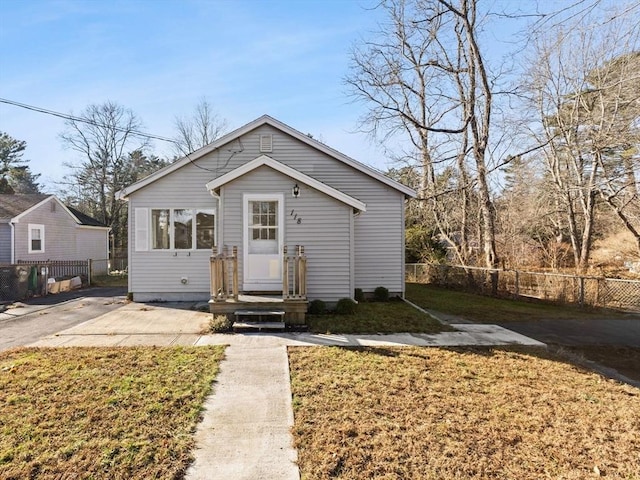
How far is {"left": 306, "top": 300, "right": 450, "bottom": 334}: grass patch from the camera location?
285 inches

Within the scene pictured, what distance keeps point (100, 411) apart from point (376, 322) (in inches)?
219

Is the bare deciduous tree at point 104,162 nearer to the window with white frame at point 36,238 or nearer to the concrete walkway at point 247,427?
the window with white frame at point 36,238

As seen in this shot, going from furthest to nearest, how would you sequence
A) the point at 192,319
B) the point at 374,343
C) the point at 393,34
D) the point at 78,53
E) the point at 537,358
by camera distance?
1. the point at 393,34
2. the point at 78,53
3. the point at 192,319
4. the point at 374,343
5. the point at 537,358

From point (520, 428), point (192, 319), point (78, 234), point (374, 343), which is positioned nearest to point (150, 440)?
point (520, 428)

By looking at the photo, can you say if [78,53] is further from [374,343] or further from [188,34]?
[374,343]

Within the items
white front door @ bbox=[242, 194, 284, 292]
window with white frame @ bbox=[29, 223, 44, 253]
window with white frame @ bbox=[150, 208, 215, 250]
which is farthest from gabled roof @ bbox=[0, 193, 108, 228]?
white front door @ bbox=[242, 194, 284, 292]

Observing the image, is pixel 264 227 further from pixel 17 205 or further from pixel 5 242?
pixel 17 205

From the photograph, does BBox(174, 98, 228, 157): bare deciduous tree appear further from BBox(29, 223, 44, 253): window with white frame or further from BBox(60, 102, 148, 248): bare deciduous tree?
BBox(29, 223, 44, 253): window with white frame

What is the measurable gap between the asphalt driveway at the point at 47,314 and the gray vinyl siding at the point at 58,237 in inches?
217

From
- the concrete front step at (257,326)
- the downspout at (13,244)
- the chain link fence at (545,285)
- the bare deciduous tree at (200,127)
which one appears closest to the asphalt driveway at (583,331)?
the chain link fence at (545,285)

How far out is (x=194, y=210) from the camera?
35.2 feet

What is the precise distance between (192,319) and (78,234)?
55.3 ft

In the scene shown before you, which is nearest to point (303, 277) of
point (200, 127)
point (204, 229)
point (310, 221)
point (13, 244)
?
point (310, 221)

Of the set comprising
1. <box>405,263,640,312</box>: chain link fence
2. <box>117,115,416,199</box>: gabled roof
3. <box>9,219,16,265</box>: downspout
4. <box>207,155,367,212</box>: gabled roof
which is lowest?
<box>405,263,640,312</box>: chain link fence
